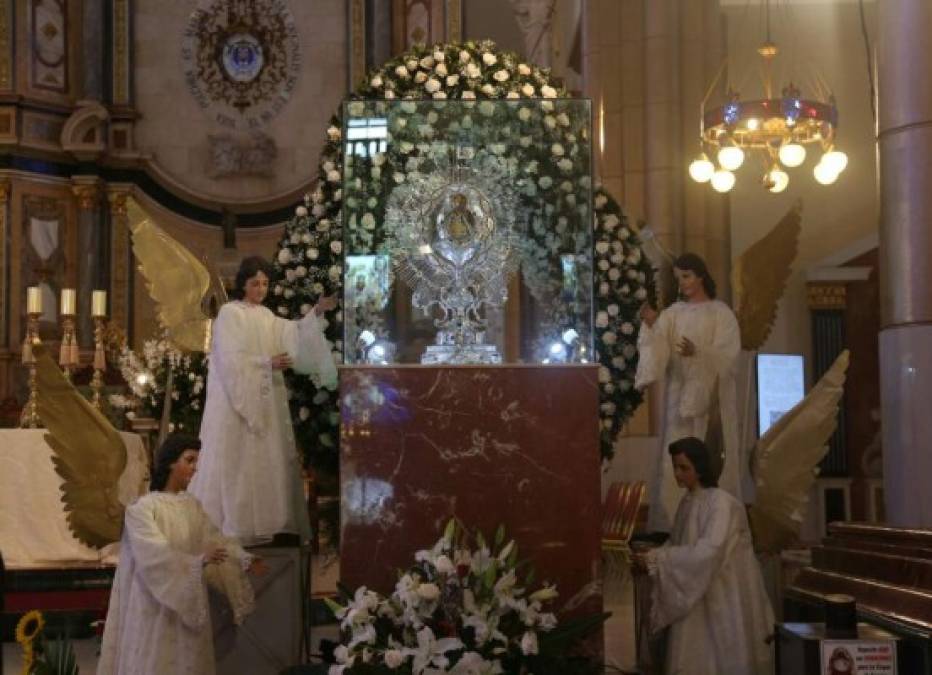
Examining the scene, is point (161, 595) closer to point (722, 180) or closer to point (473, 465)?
point (473, 465)

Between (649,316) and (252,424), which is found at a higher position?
(649,316)

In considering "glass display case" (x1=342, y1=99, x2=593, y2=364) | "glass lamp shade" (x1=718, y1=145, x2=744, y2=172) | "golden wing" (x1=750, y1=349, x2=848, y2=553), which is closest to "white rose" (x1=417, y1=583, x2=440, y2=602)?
"glass display case" (x1=342, y1=99, x2=593, y2=364)

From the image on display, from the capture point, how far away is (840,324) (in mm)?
15664

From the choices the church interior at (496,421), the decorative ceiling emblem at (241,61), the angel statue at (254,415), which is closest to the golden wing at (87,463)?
the church interior at (496,421)

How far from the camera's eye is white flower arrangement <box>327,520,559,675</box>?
196 inches

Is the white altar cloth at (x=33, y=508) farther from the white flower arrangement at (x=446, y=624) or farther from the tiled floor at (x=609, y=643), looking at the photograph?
the white flower arrangement at (x=446, y=624)

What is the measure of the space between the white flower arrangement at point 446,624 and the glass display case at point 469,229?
1959 millimetres

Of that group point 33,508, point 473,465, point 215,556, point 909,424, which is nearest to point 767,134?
point 909,424

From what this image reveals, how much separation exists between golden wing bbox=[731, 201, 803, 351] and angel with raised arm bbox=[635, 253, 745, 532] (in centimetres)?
64

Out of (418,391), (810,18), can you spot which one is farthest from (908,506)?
(810,18)

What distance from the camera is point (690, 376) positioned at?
27.8 ft

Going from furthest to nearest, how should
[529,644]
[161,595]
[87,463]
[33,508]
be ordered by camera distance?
[33,508] → [87,463] → [161,595] → [529,644]

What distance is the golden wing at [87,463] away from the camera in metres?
8.58

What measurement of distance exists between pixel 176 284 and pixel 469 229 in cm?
271
